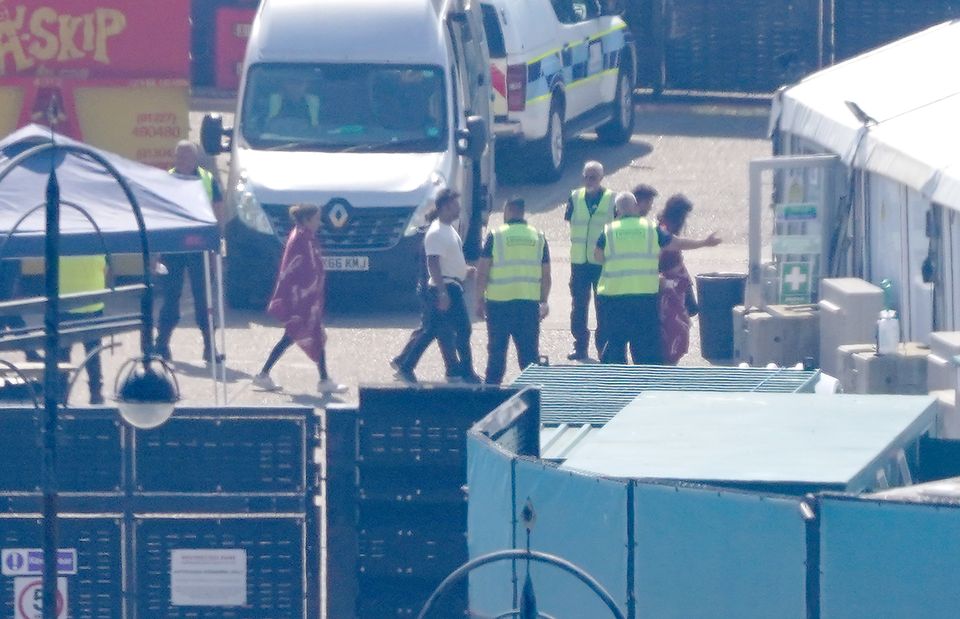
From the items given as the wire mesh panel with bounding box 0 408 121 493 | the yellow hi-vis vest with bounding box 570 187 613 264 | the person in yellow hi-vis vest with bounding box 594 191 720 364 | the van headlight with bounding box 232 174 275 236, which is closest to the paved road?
the van headlight with bounding box 232 174 275 236

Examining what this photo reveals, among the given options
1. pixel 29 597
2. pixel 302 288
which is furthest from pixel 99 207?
pixel 29 597

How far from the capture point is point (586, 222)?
15148 mm

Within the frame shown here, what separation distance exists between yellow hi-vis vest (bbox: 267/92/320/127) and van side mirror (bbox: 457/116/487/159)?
135 cm

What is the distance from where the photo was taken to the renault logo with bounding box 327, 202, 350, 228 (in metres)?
17.0

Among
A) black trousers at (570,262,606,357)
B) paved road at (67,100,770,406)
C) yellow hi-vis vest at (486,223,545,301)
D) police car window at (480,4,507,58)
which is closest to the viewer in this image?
yellow hi-vis vest at (486,223,545,301)

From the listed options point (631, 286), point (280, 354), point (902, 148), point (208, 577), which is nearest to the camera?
point (208, 577)

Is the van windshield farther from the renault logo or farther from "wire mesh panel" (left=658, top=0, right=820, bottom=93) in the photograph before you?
"wire mesh panel" (left=658, top=0, right=820, bottom=93)

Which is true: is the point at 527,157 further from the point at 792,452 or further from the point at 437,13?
the point at 792,452

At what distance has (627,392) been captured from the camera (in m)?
10.0

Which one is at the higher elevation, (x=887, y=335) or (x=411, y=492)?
(x=887, y=335)

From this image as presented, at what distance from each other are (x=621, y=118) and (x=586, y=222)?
11.4 meters

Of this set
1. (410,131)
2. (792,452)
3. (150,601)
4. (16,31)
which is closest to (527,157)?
(410,131)

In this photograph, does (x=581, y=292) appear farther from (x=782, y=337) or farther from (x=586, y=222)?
(x=782, y=337)

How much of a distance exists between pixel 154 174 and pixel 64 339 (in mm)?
5436
